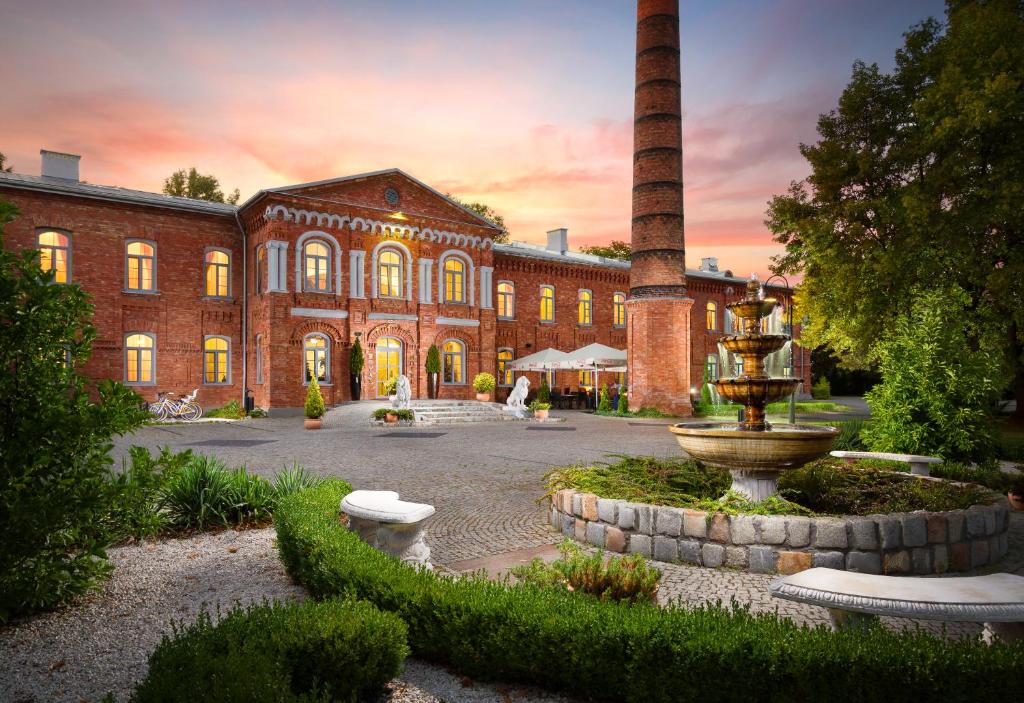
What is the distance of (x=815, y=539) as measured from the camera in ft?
17.6

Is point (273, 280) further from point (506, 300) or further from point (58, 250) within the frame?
point (506, 300)

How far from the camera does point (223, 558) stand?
5.63 meters

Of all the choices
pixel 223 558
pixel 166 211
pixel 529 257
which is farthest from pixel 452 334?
pixel 223 558

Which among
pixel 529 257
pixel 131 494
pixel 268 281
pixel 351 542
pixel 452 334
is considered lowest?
pixel 351 542

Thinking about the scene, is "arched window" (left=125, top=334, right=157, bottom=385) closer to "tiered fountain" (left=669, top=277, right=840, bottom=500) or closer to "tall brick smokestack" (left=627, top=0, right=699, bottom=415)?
"tall brick smokestack" (left=627, top=0, right=699, bottom=415)

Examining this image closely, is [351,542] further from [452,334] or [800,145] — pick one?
[452,334]

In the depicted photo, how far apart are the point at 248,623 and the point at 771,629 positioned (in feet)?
8.56

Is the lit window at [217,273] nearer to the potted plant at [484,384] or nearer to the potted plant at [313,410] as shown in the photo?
the potted plant at [313,410]

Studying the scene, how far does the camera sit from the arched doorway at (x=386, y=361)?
26.4 metres

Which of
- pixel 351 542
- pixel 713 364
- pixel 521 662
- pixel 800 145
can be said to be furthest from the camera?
pixel 713 364

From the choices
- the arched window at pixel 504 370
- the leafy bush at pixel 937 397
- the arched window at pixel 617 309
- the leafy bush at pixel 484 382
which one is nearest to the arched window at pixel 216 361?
the leafy bush at pixel 484 382

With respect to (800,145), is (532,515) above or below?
below

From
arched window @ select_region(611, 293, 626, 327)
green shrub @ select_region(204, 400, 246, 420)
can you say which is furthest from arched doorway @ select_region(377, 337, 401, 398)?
arched window @ select_region(611, 293, 626, 327)

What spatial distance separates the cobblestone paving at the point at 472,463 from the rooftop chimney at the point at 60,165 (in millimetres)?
10877
